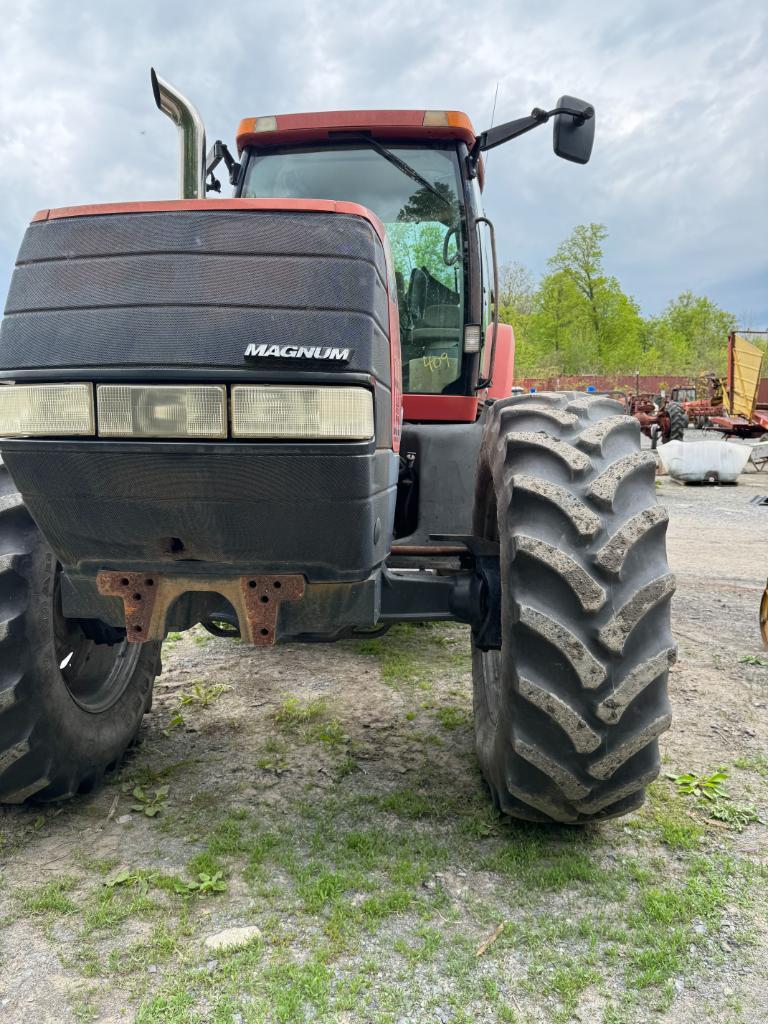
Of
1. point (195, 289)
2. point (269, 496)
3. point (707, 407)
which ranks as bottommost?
point (707, 407)

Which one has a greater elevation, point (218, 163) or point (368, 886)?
point (218, 163)

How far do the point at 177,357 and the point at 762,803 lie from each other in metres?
2.26

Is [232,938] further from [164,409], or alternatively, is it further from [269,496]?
[164,409]

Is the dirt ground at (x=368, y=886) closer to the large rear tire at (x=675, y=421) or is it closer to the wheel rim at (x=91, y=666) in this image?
the wheel rim at (x=91, y=666)

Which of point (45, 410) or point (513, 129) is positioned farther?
point (513, 129)

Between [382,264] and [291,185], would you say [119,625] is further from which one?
[291,185]

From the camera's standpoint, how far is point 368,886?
7.13 feet

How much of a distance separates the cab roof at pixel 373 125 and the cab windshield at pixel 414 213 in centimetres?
6

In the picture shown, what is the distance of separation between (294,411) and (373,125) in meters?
2.12

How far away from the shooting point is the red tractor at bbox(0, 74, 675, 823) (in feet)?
5.71

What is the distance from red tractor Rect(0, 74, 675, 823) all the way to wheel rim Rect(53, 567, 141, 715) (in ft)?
0.04

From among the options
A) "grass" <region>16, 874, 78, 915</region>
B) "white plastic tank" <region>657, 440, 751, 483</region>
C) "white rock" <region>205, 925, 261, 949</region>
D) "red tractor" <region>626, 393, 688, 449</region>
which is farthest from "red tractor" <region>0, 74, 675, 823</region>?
"red tractor" <region>626, 393, 688, 449</region>

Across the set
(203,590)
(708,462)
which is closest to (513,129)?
(203,590)

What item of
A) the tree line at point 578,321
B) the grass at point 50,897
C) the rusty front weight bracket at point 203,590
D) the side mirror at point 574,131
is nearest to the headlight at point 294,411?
the rusty front weight bracket at point 203,590
